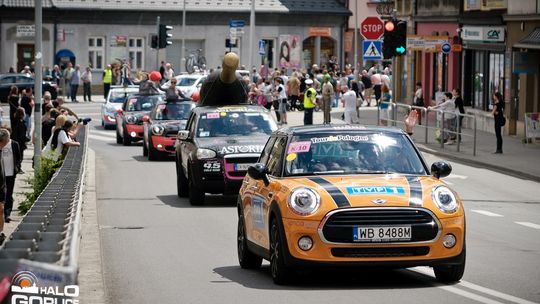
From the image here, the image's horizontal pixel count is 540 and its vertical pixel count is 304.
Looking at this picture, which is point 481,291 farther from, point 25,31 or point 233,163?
point 25,31

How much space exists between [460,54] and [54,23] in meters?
31.4

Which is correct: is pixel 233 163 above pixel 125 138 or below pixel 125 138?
above

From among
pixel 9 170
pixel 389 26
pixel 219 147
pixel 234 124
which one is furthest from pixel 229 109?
pixel 389 26

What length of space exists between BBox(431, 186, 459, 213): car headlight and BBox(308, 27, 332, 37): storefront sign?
72.4 meters

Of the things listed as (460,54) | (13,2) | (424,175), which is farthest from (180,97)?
(13,2)

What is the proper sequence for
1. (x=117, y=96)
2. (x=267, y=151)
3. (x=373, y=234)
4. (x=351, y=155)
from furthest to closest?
(x=117, y=96)
(x=267, y=151)
(x=351, y=155)
(x=373, y=234)

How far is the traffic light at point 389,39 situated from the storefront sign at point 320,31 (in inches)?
1841

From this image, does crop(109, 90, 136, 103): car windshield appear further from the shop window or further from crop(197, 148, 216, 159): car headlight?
crop(197, 148, 216, 159): car headlight

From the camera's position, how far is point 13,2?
74750 millimetres

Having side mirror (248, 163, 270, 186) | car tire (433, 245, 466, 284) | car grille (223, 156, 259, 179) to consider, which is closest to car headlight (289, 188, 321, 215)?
side mirror (248, 163, 270, 186)

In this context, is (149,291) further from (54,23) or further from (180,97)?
(54,23)

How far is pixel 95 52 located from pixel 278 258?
218 feet

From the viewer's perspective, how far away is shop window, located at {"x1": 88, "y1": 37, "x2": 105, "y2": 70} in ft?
258

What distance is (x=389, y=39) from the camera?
38594 millimetres
